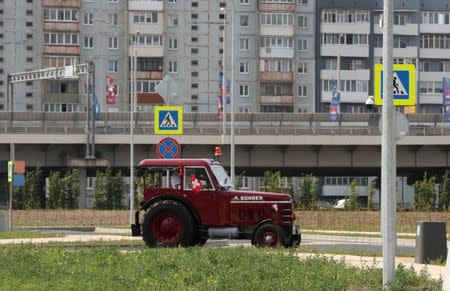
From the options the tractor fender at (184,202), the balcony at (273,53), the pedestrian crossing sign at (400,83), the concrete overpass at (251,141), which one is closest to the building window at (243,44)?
the balcony at (273,53)

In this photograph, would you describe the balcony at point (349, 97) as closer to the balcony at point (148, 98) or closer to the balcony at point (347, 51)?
the balcony at point (347, 51)

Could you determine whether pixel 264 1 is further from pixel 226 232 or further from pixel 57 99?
pixel 226 232

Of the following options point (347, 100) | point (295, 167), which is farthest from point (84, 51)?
point (295, 167)

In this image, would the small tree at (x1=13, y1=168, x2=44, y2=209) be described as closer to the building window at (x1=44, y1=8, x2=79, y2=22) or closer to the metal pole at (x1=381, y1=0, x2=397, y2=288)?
the building window at (x1=44, y1=8, x2=79, y2=22)

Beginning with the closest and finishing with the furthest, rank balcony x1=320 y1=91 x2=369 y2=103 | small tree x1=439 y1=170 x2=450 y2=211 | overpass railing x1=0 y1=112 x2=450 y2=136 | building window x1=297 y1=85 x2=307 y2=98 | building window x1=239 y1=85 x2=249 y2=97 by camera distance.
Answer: small tree x1=439 y1=170 x2=450 y2=211 < overpass railing x1=0 y1=112 x2=450 y2=136 < building window x1=239 y1=85 x2=249 y2=97 < balcony x1=320 y1=91 x2=369 y2=103 < building window x1=297 y1=85 x2=307 y2=98

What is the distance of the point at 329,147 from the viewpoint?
219 feet

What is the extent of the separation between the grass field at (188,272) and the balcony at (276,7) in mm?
92005

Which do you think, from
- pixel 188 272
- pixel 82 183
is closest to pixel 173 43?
pixel 82 183

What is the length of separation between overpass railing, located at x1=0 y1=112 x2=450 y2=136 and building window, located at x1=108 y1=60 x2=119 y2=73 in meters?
39.6

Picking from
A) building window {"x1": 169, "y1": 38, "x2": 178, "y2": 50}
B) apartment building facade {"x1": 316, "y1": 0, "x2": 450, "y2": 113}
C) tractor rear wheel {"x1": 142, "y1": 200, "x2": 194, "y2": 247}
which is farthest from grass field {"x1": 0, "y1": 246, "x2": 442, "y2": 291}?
apartment building facade {"x1": 316, "y1": 0, "x2": 450, "y2": 113}

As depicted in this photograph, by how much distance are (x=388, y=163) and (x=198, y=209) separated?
10.3 m

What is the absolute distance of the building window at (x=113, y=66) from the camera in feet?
354

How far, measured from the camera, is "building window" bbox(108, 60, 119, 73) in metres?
108

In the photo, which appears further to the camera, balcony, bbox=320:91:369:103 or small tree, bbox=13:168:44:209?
balcony, bbox=320:91:369:103
